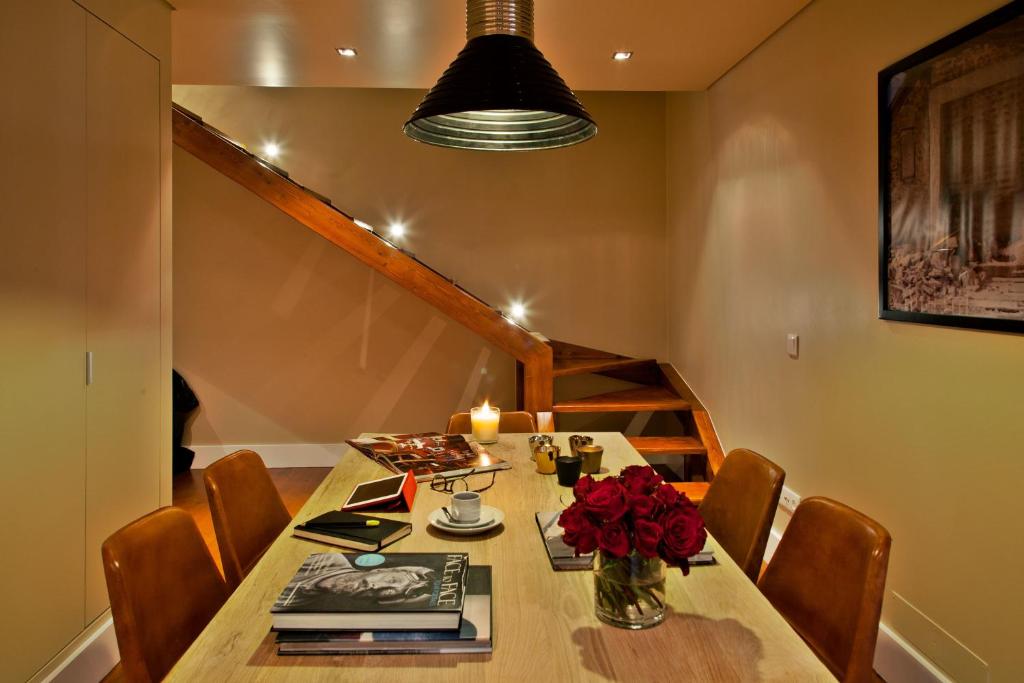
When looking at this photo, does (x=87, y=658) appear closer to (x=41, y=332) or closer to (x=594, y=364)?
(x=41, y=332)

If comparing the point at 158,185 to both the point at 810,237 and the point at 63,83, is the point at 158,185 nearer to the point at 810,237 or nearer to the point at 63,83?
the point at 63,83

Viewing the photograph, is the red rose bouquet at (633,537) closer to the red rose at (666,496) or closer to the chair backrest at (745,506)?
the red rose at (666,496)

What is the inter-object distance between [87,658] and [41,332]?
3.55 ft

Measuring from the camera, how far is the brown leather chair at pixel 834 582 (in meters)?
1.35

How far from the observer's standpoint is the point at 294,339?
5.36 meters

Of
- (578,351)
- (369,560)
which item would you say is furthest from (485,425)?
(578,351)

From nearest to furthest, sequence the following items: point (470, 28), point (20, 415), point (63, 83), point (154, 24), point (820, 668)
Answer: point (820, 668), point (470, 28), point (20, 415), point (63, 83), point (154, 24)

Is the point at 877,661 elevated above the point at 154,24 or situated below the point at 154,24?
below

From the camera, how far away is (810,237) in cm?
300

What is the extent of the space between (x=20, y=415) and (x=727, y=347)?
325 cm

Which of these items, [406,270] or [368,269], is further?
[368,269]

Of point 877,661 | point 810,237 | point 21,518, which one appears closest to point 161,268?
point 21,518

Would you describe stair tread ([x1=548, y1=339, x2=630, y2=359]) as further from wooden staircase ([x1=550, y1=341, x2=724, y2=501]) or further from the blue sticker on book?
the blue sticker on book

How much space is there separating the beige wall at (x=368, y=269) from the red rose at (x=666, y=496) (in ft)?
14.0
